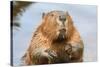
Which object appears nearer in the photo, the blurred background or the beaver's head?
the blurred background

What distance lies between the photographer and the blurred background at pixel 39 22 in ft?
7.13

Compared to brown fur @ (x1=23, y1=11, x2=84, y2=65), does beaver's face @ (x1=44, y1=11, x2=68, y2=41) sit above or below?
above

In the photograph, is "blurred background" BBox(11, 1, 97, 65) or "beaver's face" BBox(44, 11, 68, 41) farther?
"beaver's face" BBox(44, 11, 68, 41)

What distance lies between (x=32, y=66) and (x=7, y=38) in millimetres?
411

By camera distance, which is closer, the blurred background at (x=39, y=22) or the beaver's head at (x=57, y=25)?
the blurred background at (x=39, y=22)

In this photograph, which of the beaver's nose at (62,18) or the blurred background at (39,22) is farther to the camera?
the beaver's nose at (62,18)

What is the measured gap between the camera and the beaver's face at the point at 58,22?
2.31 metres

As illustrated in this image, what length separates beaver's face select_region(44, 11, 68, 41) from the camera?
2307 millimetres

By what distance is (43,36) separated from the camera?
2.28 m

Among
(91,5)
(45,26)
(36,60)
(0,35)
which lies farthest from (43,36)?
(91,5)

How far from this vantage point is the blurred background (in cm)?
217

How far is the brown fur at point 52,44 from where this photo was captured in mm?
2246

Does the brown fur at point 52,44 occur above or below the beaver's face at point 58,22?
below

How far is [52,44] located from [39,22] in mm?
289
